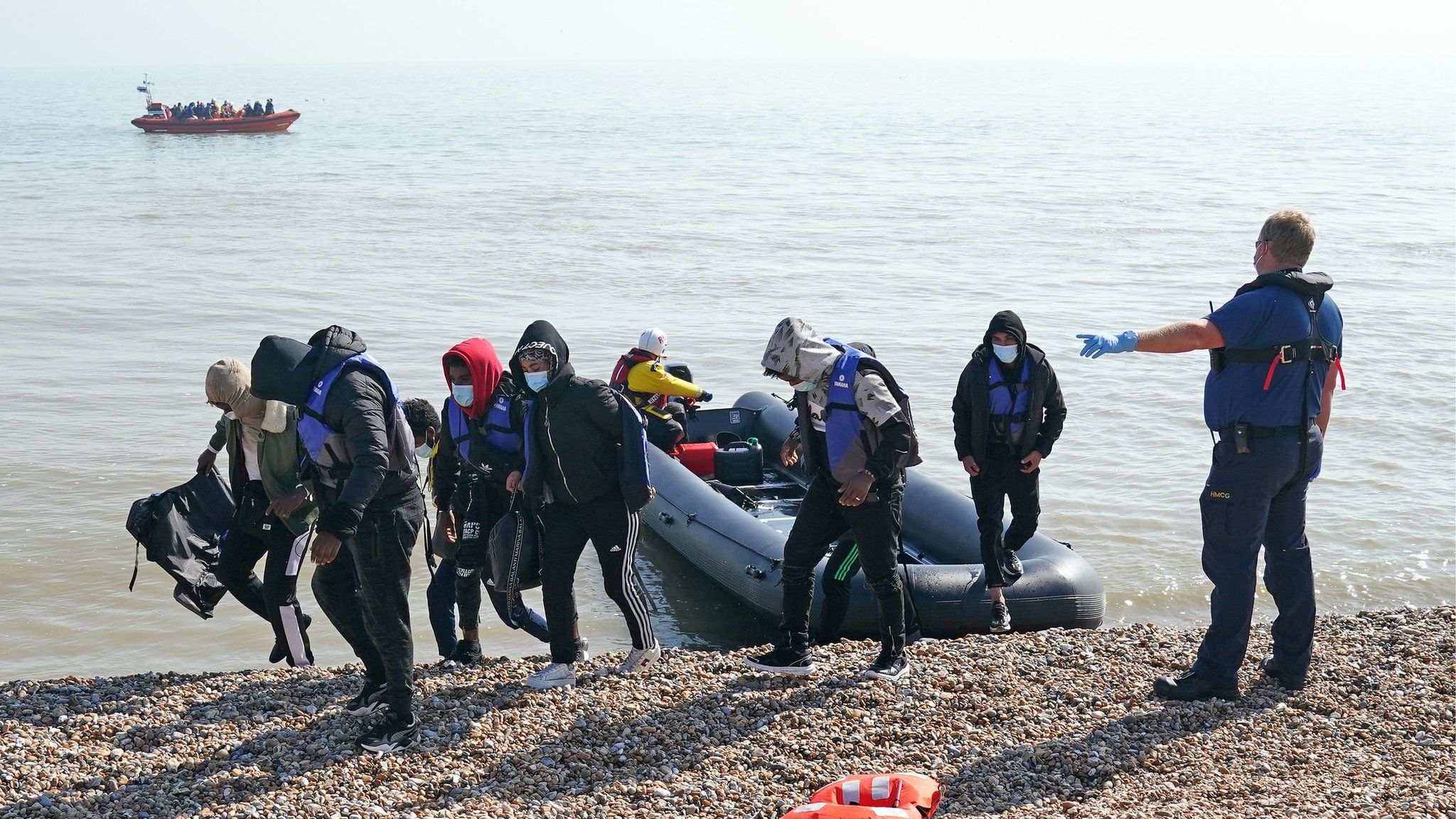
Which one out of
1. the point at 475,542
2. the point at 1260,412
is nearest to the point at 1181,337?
the point at 1260,412

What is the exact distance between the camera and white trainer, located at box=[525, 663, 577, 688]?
4.83 meters

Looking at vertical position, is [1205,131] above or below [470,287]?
above

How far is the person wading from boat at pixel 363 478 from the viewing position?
156 inches

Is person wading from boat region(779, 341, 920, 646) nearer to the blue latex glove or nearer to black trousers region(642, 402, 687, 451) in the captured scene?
the blue latex glove

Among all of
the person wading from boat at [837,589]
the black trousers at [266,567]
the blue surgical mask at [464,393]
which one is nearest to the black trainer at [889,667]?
the person wading from boat at [837,589]

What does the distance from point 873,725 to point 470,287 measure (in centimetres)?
1516

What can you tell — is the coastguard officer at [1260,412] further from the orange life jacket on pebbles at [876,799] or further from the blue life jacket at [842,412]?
the orange life jacket on pebbles at [876,799]

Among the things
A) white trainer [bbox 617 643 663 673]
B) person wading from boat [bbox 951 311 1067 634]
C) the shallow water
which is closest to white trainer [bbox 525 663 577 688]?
white trainer [bbox 617 643 663 673]

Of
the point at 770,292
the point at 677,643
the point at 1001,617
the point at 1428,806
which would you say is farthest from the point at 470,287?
the point at 1428,806

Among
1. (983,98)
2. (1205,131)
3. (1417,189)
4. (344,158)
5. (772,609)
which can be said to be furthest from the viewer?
(983,98)

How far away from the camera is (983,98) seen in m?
101

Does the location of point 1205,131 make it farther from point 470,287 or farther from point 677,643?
point 677,643

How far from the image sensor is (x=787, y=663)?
4.95 metres

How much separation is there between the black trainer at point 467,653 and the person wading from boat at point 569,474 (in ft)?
1.82
